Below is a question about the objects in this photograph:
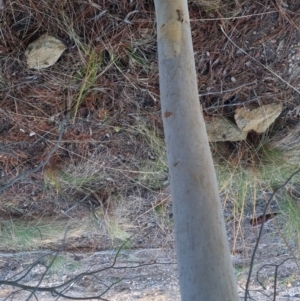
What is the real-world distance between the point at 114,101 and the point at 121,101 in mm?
24

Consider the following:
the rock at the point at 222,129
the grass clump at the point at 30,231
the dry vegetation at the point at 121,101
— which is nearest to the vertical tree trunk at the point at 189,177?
the dry vegetation at the point at 121,101

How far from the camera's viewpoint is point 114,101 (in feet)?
4.25

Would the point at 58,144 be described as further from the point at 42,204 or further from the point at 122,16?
the point at 122,16

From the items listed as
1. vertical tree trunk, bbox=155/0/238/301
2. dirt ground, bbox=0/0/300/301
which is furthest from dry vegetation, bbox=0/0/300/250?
vertical tree trunk, bbox=155/0/238/301

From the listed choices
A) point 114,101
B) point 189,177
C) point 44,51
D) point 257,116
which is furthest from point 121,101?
point 189,177

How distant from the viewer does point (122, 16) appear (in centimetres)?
118

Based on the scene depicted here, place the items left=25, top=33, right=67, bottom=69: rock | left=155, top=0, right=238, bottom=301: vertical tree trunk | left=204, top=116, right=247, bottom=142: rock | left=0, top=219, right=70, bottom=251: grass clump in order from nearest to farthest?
left=155, top=0, right=238, bottom=301: vertical tree trunk → left=25, top=33, right=67, bottom=69: rock → left=204, top=116, right=247, bottom=142: rock → left=0, top=219, right=70, bottom=251: grass clump

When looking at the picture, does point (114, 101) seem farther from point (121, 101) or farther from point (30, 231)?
point (30, 231)

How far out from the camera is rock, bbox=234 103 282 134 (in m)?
1.26

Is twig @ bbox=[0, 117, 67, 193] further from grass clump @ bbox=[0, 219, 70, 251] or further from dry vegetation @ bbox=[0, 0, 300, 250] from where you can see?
grass clump @ bbox=[0, 219, 70, 251]

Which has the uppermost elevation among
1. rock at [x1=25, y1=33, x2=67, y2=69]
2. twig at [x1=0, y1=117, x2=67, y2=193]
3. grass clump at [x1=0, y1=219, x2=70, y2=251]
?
rock at [x1=25, y1=33, x2=67, y2=69]

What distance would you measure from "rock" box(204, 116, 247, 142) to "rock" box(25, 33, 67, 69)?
1.68ft

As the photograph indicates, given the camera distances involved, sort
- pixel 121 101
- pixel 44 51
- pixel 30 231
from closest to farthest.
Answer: pixel 44 51 < pixel 121 101 < pixel 30 231

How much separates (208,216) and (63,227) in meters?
1.12
